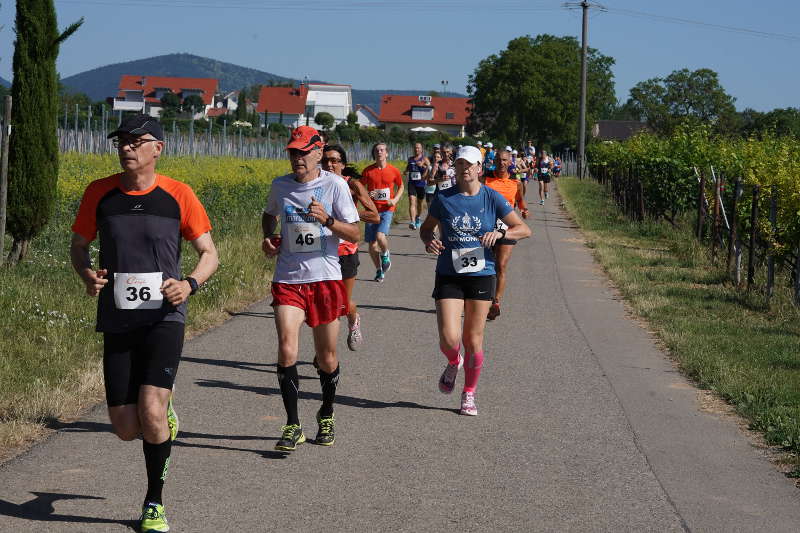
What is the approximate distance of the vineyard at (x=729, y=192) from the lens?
14.9 m

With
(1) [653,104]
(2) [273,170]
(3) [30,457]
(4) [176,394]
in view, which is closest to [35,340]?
(4) [176,394]

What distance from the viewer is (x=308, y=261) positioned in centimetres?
713

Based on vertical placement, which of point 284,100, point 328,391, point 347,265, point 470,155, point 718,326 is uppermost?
point 284,100

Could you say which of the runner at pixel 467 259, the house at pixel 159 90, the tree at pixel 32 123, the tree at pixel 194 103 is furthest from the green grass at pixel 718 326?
the house at pixel 159 90

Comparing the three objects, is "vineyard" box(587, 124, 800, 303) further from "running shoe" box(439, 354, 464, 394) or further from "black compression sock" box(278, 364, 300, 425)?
"black compression sock" box(278, 364, 300, 425)

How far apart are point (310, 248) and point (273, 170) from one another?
30783 millimetres

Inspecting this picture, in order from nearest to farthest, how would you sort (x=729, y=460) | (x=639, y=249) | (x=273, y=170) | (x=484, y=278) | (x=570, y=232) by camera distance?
1. (x=729, y=460)
2. (x=484, y=278)
3. (x=639, y=249)
4. (x=570, y=232)
5. (x=273, y=170)

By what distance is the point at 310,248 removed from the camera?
7133 mm

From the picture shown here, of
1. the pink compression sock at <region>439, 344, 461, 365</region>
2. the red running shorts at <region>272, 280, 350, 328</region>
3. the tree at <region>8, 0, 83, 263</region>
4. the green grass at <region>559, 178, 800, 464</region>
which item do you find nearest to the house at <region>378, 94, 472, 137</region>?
the green grass at <region>559, 178, 800, 464</region>

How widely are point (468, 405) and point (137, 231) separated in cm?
332

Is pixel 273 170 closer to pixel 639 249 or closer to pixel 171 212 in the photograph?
pixel 639 249

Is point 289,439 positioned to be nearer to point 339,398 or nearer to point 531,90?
point 339,398

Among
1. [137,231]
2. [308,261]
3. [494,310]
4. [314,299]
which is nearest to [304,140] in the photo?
[308,261]

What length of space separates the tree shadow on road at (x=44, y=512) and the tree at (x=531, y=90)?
97.3m
